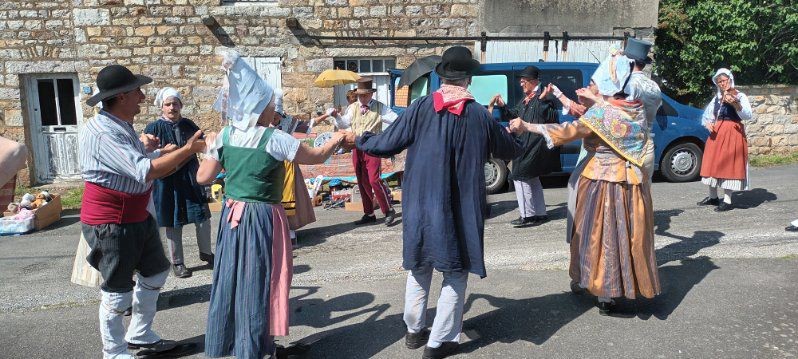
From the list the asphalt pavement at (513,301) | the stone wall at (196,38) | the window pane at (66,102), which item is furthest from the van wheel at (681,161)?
the window pane at (66,102)

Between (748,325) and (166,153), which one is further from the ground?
(166,153)

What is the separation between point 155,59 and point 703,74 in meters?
10.6

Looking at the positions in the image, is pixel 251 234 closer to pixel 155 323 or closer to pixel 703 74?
pixel 155 323

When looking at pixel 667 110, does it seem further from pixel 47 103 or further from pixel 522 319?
pixel 47 103

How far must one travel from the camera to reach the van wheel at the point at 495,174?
888 cm

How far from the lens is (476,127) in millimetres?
3568

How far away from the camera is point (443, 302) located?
3.62m

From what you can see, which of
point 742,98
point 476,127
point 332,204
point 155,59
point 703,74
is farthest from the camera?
point 703,74

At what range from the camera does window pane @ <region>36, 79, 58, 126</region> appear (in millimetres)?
11211

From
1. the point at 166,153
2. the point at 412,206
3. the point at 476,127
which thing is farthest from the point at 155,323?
the point at 476,127

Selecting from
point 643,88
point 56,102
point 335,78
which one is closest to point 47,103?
point 56,102

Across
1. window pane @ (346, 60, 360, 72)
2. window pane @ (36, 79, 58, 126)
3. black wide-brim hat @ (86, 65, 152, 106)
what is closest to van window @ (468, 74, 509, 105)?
window pane @ (346, 60, 360, 72)

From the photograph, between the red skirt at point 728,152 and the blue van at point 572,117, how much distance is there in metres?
2.01

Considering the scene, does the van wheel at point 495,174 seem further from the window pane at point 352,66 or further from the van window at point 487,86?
the window pane at point 352,66
